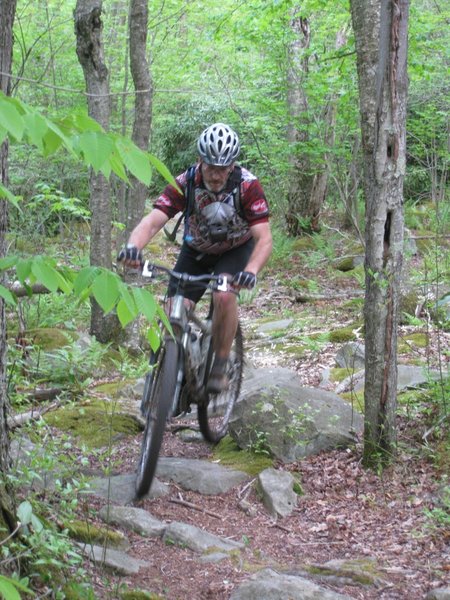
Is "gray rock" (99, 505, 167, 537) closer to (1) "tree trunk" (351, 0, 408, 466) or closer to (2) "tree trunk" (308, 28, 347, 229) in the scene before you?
(1) "tree trunk" (351, 0, 408, 466)

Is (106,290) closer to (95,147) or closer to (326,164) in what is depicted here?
(95,147)

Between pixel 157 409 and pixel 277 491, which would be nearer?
pixel 157 409

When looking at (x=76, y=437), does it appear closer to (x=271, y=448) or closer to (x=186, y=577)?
(x=271, y=448)

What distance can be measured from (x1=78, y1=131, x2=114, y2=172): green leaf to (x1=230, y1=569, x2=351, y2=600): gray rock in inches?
94.1

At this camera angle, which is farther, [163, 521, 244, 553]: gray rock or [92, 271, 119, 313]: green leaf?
[163, 521, 244, 553]: gray rock

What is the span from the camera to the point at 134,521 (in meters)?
4.34

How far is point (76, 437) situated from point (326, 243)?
10.8 metres

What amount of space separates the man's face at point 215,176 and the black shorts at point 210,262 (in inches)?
20.3

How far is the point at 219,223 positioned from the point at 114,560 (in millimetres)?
2614

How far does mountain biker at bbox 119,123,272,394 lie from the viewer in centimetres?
520

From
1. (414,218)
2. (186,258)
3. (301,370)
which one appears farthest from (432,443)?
(414,218)

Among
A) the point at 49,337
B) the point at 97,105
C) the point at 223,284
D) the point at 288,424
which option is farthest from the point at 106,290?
the point at 97,105

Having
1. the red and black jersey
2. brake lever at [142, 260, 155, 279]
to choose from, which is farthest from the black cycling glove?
the red and black jersey

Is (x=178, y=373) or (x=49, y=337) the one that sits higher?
(x=178, y=373)
